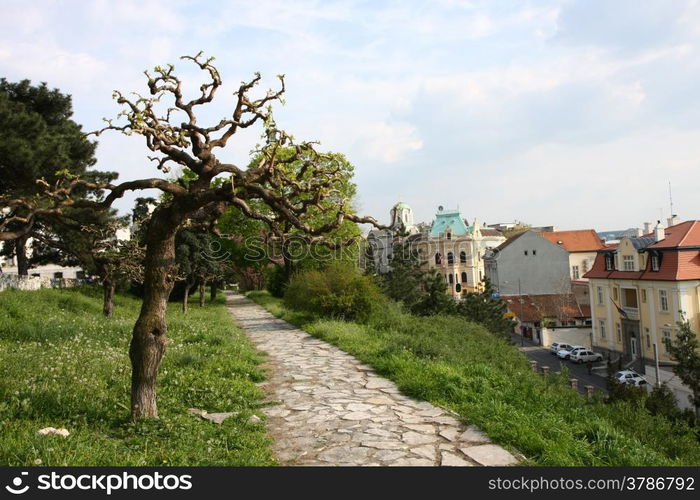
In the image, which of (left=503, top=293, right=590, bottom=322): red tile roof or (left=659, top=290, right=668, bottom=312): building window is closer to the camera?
(left=659, top=290, right=668, bottom=312): building window

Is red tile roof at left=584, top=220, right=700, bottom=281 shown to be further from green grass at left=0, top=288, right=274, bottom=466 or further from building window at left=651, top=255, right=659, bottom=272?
green grass at left=0, top=288, right=274, bottom=466

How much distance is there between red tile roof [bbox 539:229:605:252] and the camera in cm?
5872

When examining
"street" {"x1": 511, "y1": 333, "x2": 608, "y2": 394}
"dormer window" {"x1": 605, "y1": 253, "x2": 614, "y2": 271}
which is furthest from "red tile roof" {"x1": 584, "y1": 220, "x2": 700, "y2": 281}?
"street" {"x1": 511, "y1": 333, "x2": 608, "y2": 394}

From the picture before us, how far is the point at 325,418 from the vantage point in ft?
19.7

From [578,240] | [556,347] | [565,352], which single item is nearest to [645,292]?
[565,352]

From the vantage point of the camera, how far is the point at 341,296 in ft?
51.1

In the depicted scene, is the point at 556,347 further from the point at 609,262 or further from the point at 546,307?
the point at 546,307

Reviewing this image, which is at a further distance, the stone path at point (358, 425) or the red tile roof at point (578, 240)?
the red tile roof at point (578, 240)

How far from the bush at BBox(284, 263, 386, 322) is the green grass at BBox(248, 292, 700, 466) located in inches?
155

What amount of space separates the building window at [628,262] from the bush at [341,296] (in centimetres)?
2320

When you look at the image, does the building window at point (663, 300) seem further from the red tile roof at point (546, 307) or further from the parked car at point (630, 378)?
the red tile roof at point (546, 307)

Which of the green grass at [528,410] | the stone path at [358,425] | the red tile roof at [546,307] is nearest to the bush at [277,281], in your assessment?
the green grass at [528,410]

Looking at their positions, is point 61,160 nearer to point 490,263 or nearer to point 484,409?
point 484,409

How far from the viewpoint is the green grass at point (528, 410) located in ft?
16.2
